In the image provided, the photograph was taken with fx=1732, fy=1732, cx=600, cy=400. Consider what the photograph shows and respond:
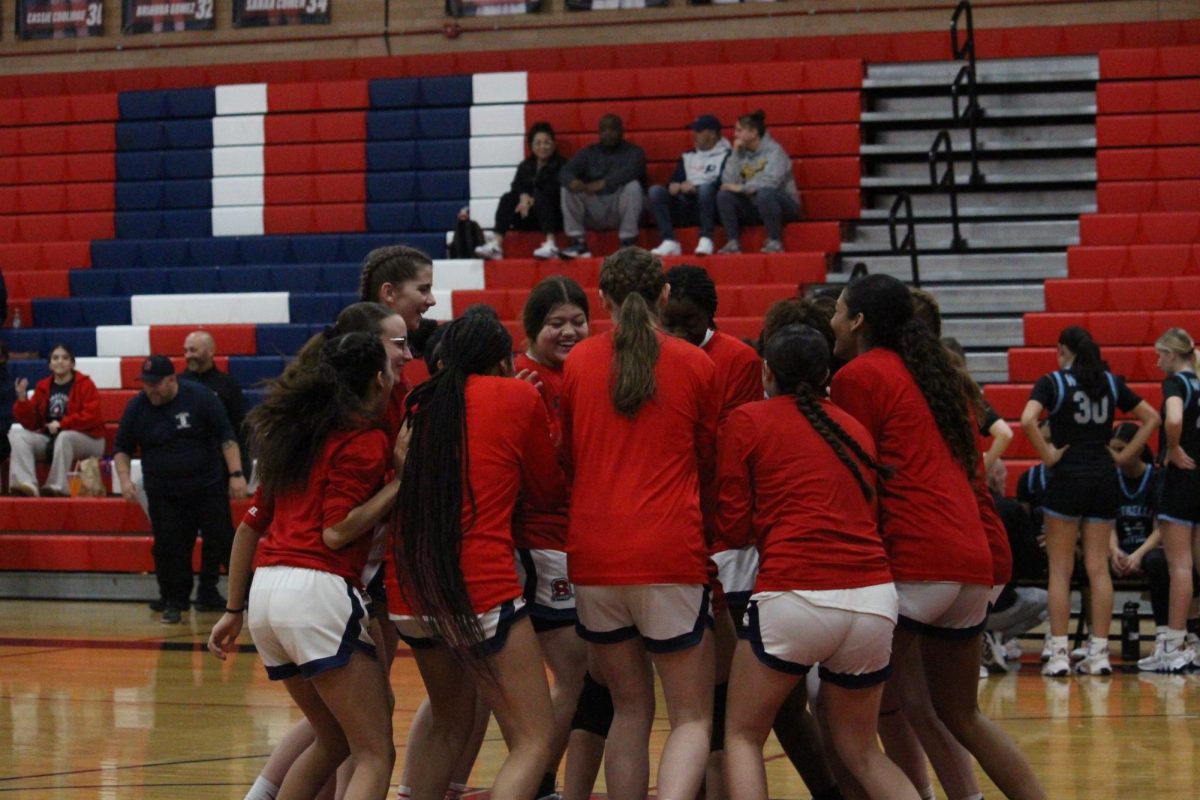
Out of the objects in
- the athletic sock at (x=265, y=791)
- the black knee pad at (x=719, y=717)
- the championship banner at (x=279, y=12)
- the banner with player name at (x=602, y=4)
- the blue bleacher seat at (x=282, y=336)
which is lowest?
the athletic sock at (x=265, y=791)

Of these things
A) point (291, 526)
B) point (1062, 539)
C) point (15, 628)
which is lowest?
point (15, 628)

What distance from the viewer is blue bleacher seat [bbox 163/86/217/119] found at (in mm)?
14938

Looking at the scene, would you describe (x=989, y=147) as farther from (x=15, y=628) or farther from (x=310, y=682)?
(x=310, y=682)

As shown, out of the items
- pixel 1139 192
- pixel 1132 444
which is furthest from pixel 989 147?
pixel 1132 444

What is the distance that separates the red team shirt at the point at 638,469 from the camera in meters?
4.16

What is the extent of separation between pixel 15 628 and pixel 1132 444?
6269mm

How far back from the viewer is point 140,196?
48.6 ft

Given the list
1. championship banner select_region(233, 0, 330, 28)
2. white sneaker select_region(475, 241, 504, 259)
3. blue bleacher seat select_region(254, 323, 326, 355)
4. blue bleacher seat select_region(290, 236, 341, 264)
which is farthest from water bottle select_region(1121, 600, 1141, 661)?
championship banner select_region(233, 0, 330, 28)

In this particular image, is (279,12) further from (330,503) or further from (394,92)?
(330,503)

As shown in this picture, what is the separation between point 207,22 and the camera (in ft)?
51.2

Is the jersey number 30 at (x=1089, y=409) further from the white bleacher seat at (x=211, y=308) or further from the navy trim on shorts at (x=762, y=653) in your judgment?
the white bleacher seat at (x=211, y=308)

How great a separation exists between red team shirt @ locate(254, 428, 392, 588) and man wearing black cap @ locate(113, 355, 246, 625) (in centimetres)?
583

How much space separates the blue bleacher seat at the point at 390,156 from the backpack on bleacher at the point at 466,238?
1412mm

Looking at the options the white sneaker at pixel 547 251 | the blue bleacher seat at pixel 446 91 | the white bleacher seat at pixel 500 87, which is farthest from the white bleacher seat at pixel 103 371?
the white bleacher seat at pixel 500 87
